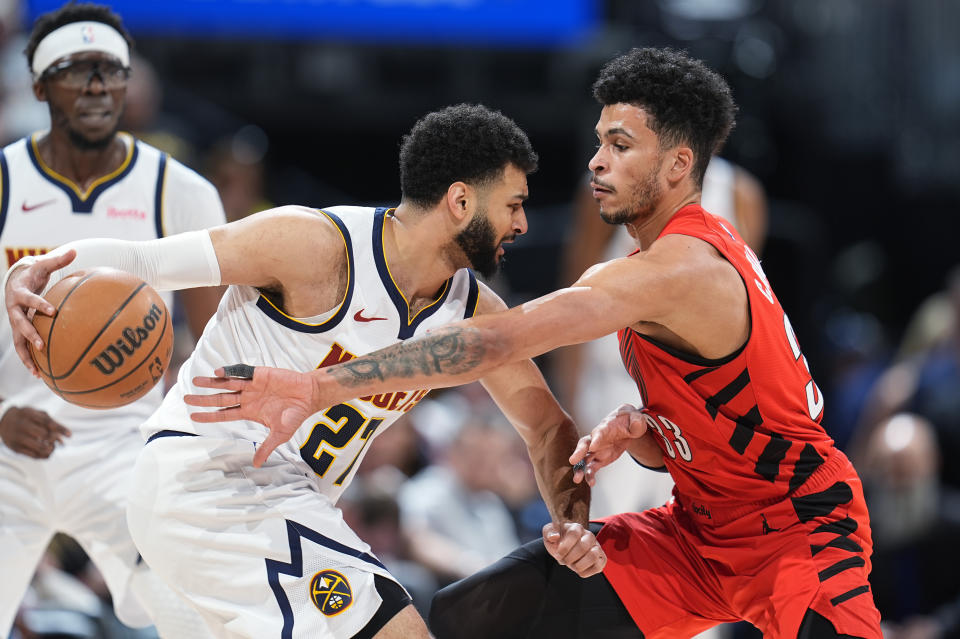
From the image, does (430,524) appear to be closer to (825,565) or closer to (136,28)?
(825,565)

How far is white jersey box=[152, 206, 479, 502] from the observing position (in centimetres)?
379

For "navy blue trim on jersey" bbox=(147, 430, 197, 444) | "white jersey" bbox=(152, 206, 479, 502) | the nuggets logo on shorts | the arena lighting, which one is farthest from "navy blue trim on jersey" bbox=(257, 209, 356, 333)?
the arena lighting

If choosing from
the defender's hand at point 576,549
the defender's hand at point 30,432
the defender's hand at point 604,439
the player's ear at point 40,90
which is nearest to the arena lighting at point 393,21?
the player's ear at point 40,90

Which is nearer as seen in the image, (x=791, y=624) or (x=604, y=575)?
(x=791, y=624)

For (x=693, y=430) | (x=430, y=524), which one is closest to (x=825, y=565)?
(x=693, y=430)

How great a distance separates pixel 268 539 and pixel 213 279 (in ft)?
2.68

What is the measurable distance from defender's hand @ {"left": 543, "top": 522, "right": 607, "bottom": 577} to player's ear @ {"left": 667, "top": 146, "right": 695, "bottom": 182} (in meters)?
1.19

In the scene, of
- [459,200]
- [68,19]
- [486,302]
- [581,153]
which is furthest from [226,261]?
[581,153]

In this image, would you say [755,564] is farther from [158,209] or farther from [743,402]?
[158,209]

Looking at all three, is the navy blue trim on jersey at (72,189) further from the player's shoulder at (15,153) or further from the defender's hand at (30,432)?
the defender's hand at (30,432)

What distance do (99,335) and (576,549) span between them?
5.36ft

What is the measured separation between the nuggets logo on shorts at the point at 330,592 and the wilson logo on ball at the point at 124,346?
891mm

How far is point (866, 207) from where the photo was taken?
13.2 m

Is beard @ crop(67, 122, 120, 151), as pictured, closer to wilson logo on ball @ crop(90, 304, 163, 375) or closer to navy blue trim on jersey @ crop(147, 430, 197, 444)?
wilson logo on ball @ crop(90, 304, 163, 375)
